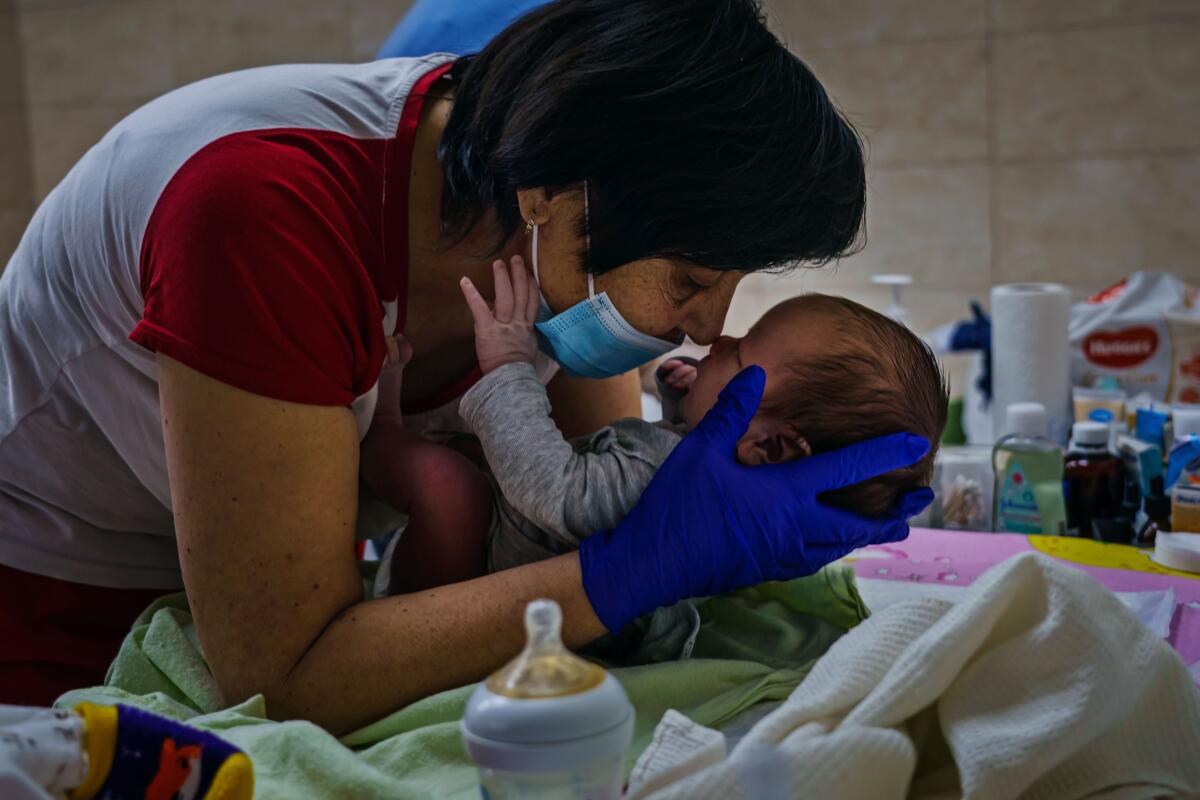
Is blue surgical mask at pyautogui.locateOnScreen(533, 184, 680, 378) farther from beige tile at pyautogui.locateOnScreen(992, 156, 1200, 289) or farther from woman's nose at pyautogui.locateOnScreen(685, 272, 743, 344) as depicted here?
beige tile at pyautogui.locateOnScreen(992, 156, 1200, 289)

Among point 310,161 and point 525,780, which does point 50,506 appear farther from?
point 525,780

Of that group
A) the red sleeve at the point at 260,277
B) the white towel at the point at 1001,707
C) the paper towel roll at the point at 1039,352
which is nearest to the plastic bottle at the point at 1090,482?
the paper towel roll at the point at 1039,352

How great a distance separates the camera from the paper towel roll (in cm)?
208

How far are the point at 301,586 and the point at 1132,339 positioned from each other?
1.76m

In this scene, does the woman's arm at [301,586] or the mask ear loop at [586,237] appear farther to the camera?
the mask ear loop at [586,237]

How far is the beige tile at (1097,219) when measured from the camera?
9.37 feet

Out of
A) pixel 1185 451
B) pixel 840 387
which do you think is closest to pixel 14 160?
pixel 840 387

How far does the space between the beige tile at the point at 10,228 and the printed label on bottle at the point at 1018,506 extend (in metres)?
3.15

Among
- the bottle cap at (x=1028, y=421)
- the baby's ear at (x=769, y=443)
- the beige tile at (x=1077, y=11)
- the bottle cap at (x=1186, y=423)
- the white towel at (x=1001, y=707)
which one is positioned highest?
the beige tile at (x=1077, y=11)

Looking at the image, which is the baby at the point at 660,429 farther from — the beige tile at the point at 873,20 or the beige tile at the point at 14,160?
the beige tile at the point at 14,160

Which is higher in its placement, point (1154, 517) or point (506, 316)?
point (506, 316)

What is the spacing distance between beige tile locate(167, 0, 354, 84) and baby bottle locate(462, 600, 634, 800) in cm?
294

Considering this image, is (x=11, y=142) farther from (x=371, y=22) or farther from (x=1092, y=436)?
(x=1092, y=436)

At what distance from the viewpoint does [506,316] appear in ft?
4.09
